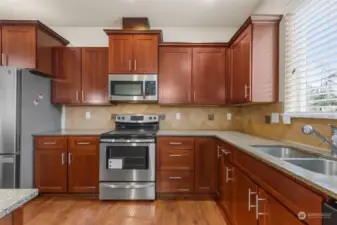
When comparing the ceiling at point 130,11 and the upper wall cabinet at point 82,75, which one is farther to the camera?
the upper wall cabinet at point 82,75

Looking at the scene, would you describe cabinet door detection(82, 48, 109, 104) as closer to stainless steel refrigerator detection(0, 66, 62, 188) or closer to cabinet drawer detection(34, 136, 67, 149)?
stainless steel refrigerator detection(0, 66, 62, 188)

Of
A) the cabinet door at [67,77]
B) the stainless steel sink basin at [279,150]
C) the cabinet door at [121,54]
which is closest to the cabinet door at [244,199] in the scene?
the stainless steel sink basin at [279,150]

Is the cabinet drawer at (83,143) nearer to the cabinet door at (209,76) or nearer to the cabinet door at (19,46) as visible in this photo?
the cabinet door at (19,46)

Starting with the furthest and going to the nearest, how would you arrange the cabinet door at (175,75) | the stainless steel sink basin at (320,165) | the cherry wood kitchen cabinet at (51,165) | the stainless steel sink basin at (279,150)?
the cabinet door at (175,75)
the cherry wood kitchen cabinet at (51,165)
the stainless steel sink basin at (279,150)
the stainless steel sink basin at (320,165)

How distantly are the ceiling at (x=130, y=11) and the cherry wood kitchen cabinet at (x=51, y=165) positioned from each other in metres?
1.80

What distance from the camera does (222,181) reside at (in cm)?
289

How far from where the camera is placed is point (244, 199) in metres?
1.95

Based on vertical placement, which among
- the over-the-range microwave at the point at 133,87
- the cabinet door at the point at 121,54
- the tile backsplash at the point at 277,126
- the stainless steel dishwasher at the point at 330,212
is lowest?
the stainless steel dishwasher at the point at 330,212

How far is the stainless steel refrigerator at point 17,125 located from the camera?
9.64ft

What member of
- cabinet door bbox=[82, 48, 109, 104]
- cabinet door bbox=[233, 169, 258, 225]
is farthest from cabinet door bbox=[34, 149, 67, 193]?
cabinet door bbox=[233, 169, 258, 225]

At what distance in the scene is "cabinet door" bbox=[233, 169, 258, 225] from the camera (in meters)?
1.74

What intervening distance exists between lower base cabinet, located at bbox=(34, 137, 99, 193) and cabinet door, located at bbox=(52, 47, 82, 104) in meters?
0.72

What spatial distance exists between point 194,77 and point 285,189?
2.64 m

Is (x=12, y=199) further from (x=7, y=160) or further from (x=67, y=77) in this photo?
(x=67, y=77)
